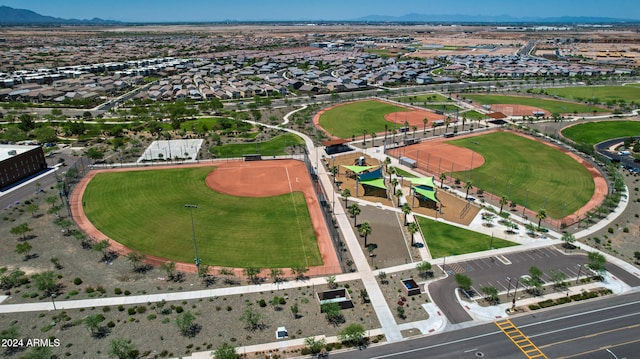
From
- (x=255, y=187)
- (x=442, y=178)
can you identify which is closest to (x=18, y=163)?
(x=255, y=187)

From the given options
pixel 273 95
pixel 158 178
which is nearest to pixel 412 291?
pixel 158 178

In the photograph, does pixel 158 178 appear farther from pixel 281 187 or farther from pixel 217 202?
pixel 281 187

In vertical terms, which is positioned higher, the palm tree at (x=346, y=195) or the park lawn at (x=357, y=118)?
the park lawn at (x=357, y=118)

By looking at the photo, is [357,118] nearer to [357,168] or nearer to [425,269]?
[357,168]

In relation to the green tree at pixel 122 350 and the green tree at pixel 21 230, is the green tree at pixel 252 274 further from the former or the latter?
the green tree at pixel 21 230

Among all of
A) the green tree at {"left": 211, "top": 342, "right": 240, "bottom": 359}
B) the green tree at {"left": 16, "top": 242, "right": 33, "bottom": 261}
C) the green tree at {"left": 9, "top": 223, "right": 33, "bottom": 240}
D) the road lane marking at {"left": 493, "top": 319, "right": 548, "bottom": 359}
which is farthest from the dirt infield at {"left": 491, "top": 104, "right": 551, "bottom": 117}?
the green tree at {"left": 16, "top": 242, "right": 33, "bottom": 261}

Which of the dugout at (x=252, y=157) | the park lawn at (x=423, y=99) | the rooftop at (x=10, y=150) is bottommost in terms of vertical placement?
the dugout at (x=252, y=157)

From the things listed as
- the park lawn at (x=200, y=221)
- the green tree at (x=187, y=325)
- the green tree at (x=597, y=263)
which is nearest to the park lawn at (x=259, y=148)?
the park lawn at (x=200, y=221)
